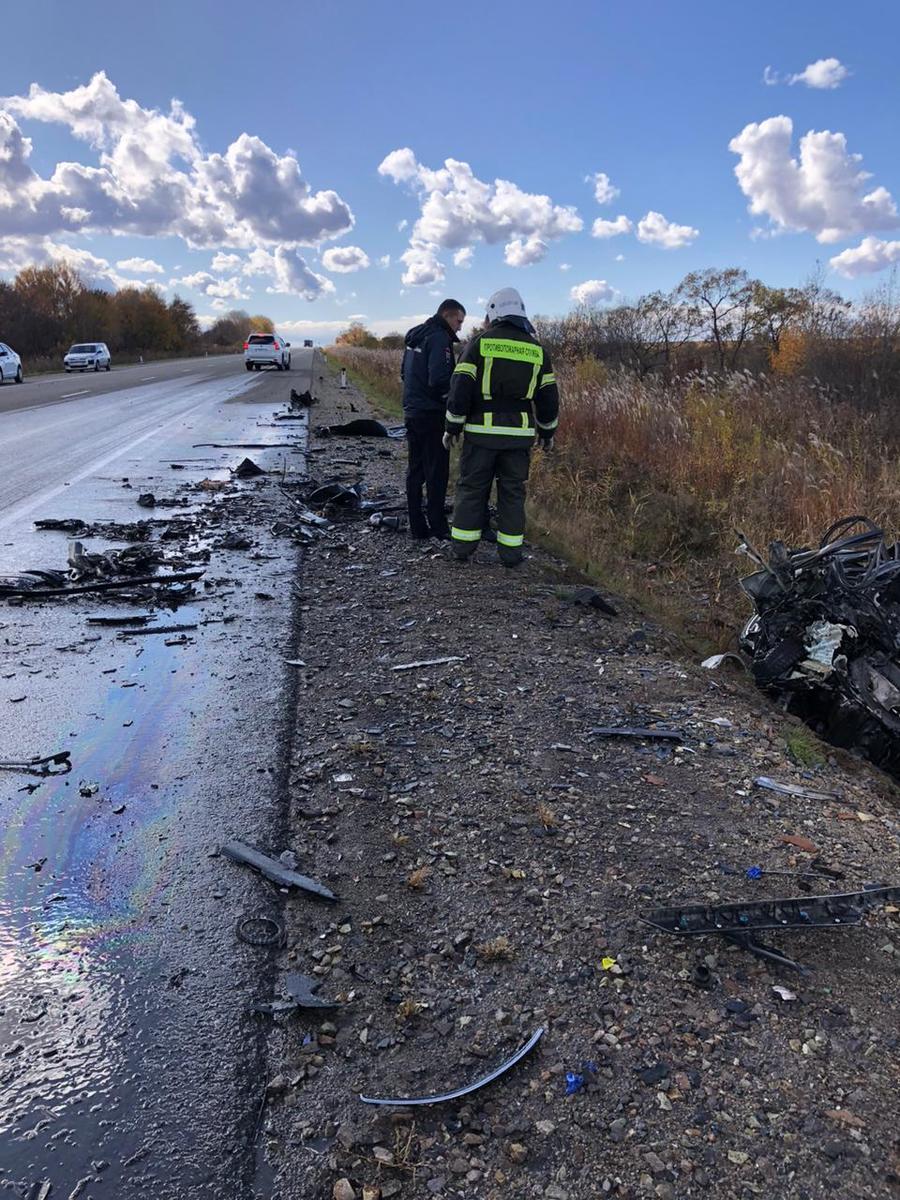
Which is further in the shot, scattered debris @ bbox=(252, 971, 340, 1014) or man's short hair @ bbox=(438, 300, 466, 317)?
man's short hair @ bbox=(438, 300, 466, 317)

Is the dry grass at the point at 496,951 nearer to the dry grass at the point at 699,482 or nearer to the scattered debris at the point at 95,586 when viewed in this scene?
the dry grass at the point at 699,482

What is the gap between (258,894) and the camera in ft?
8.74

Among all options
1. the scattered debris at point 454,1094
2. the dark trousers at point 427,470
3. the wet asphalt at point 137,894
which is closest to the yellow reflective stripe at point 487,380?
the dark trousers at point 427,470

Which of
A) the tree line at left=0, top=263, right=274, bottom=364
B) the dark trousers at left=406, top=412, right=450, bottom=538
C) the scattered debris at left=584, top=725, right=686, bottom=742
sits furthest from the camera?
the tree line at left=0, top=263, right=274, bottom=364

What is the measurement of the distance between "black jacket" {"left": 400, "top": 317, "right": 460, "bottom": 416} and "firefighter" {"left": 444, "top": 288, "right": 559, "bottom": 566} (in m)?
0.65

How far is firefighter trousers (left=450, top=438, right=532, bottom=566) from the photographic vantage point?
6.29 meters

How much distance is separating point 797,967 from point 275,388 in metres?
26.0

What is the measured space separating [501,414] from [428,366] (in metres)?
1.08

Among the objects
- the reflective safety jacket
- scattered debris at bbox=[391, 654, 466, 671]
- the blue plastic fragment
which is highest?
the reflective safety jacket

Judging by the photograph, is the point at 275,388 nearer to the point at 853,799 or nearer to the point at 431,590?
the point at 431,590

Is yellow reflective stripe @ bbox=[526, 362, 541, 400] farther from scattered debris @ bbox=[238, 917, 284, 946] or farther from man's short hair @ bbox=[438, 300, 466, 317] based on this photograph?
scattered debris @ bbox=[238, 917, 284, 946]

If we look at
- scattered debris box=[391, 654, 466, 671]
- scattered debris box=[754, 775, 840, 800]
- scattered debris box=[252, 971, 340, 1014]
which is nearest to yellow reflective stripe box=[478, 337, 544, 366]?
scattered debris box=[391, 654, 466, 671]

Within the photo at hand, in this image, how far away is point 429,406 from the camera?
22.7ft

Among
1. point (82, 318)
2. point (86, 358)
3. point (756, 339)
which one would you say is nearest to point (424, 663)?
point (756, 339)
